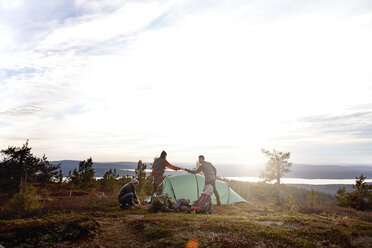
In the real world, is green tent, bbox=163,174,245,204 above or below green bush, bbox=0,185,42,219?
above

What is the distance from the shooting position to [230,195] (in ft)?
68.2

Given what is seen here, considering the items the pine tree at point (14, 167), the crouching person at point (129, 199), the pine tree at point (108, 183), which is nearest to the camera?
the crouching person at point (129, 199)

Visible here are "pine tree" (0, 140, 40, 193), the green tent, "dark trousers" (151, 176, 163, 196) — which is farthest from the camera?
"pine tree" (0, 140, 40, 193)

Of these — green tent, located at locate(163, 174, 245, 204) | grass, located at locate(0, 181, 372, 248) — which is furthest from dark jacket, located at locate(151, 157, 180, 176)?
grass, located at locate(0, 181, 372, 248)

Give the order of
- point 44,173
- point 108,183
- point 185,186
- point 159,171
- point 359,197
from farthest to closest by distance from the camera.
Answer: point 44,173, point 108,183, point 359,197, point 185,186, point 159,171

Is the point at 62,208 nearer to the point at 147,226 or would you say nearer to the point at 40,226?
the point at 40,226

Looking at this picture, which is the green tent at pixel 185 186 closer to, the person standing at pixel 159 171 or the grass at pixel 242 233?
the person standing at pixel 159 171

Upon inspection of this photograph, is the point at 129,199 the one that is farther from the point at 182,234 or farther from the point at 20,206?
the point at 182,234

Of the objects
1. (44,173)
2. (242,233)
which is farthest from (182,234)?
(44,173)

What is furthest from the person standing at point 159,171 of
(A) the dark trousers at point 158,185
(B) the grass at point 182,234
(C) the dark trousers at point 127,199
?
(B) the grass at point 182,234

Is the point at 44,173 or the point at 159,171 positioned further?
the point at 44,173

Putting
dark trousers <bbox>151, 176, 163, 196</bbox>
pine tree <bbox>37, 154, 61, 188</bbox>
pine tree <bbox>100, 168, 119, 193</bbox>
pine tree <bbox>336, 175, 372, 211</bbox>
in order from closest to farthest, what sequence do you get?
dark trousers <bbox>151, 176, 163, 196</bbox> < pine tree <bbox>336, 175, 372, 211</bbox> < pine tree <bbox>100, 168, 119, 193</bbox> < pine tree <bbox>37, 154, 61, 188</bbox>

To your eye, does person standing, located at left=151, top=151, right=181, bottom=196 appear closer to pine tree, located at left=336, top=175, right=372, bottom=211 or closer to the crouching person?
the crouching person

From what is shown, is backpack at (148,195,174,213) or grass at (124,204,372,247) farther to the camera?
backpack at (148,195,174,213)
